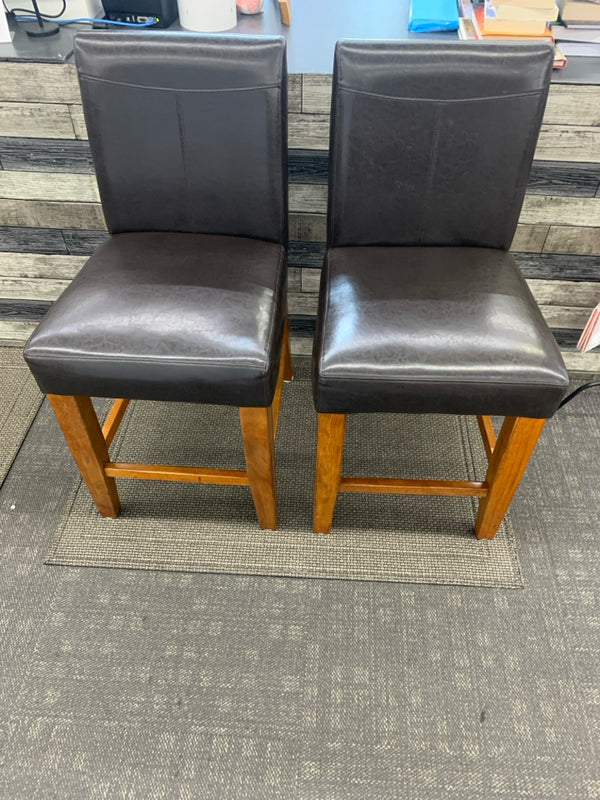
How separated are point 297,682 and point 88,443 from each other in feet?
2.11

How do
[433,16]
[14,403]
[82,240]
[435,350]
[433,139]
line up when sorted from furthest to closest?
[14,403], [82,240], [433,16], [433,139], [435,350]

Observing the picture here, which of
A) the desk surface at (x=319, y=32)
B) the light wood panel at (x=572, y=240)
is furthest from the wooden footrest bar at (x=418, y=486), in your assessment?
the desk surface at (x=319, y=32)

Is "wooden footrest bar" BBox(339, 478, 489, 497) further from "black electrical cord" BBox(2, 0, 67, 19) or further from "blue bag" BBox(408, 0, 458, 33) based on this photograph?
"black electrical cord" BBox(2, 0, 67, 19)

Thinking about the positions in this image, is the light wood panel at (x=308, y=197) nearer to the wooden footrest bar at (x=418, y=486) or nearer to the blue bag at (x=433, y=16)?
the blue bag at (x=433, y=16)

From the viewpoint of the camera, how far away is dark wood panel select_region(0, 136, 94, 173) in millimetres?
1403

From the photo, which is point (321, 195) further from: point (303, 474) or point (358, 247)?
point (303, 474)

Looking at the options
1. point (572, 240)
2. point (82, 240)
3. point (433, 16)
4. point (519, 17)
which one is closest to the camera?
point (519, 17)

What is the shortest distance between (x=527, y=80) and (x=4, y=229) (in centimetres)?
132

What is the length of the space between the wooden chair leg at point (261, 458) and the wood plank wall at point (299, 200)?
59 cm

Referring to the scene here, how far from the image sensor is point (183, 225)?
130 cm

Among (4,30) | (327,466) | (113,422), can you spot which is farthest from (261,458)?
(4,30)

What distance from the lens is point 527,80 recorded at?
1092 mm

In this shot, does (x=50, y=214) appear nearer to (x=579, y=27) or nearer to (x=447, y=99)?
(x=447, y=99)

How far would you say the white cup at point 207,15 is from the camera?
4.37ft
